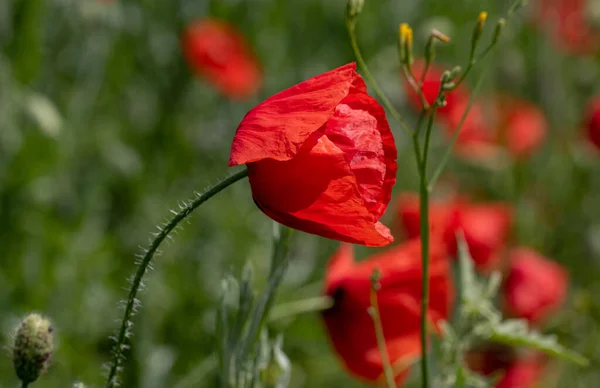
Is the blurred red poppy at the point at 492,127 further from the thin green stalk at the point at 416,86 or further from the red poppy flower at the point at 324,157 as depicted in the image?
the red poppy flower at the point at 324,157

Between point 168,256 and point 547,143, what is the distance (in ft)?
6.19

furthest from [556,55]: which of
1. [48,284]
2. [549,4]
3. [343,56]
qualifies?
[48,284]

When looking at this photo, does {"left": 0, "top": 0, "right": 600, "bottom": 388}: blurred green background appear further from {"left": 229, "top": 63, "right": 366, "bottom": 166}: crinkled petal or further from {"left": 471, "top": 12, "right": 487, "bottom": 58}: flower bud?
{"left": 229, "top": 63, "right": 366, "bottom": 166}: crinkled petal

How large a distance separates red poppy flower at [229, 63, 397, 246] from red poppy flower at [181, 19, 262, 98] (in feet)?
8.61

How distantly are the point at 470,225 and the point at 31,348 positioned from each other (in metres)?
1.76

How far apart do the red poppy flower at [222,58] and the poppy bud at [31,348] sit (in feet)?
8.90

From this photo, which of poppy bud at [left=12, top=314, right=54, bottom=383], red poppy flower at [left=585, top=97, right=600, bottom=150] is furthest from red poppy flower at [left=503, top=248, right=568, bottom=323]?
poppy bud at [left=12, top=314, right=54, bottom=383]

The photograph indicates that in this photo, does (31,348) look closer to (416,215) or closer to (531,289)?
(531,289)

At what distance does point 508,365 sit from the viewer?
232 cm

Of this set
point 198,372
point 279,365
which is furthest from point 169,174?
point 279,365

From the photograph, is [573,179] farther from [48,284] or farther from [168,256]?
[48,284]

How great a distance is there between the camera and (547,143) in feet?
13.2

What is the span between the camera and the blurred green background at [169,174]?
267cm

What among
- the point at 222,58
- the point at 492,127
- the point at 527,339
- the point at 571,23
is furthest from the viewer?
the point at 571,23
